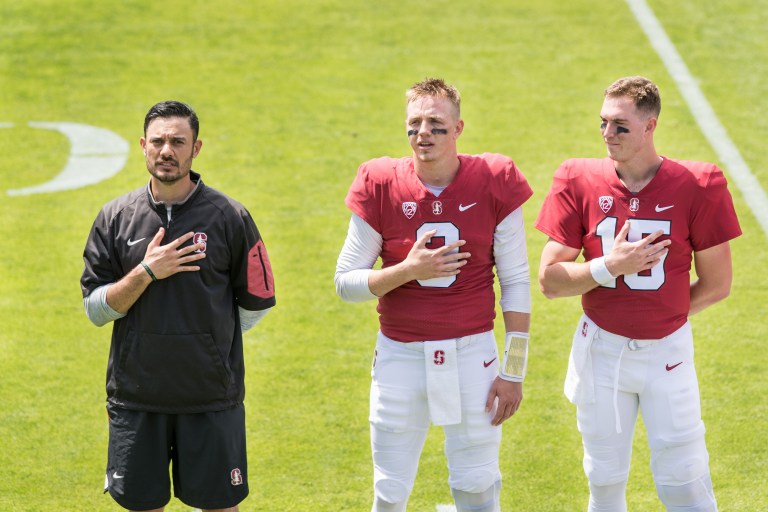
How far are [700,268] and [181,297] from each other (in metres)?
2.15

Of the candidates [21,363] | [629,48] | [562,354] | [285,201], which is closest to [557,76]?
[629,48]

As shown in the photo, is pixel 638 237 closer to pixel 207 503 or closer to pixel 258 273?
pixel 258 273

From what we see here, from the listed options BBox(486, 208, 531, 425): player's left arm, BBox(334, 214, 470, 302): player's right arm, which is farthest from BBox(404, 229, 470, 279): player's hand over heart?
BBox(486, 208, 531, 425): player's left arm

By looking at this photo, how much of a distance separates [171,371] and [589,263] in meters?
1.74

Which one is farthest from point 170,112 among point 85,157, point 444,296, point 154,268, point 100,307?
point 85,157

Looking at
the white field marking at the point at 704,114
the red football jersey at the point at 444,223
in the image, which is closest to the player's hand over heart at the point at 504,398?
the red football jersey at the point at 444,223

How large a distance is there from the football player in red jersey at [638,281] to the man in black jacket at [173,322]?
1.38m

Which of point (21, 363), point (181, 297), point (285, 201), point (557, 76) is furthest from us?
point (557, 76)

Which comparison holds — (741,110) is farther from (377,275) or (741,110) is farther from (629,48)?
(377,275)

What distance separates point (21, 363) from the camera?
7.59 meters

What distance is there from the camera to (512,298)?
511 centimetres

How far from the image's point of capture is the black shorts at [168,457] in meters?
5.03

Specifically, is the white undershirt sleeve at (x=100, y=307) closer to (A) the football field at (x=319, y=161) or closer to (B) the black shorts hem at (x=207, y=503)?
(B) the black shorts hem at (x=207, y=503)

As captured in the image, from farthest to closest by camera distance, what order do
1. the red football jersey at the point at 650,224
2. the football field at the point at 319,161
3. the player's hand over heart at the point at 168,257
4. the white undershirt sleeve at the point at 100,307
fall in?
the football field at the point at 319,161, the red football jersey at the point at 650,224, the white undershirt sleeve at the point at 100,307, the player's hand over heart at the point at 168,257
